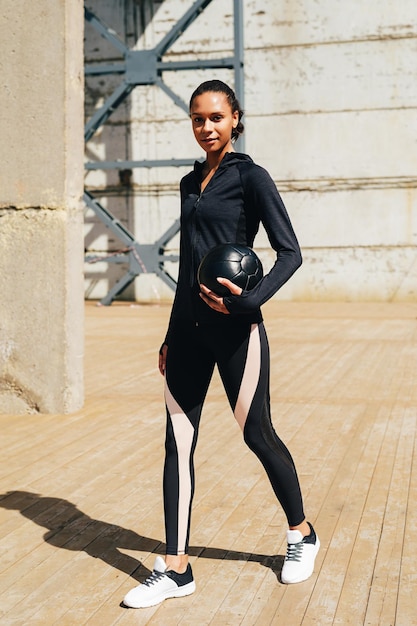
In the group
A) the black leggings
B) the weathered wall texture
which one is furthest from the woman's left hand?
the weathered wall texture

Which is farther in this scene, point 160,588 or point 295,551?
point 295,551

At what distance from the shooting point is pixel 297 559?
4.41 metres

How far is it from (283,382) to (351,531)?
16.4ft

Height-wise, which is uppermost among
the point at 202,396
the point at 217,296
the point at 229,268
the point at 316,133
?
the point at 316,133

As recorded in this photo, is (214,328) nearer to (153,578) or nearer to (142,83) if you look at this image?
(153,578)

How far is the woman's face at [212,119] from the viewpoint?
409 centimetres

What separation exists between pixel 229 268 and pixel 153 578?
1308mm

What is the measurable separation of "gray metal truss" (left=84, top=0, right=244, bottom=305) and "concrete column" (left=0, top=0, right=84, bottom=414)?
11654mm

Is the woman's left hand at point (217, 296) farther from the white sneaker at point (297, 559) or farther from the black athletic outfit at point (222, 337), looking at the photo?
the white sneaker at point (297, 559)

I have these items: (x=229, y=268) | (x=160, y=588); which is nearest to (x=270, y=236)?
(x=229, y=268)

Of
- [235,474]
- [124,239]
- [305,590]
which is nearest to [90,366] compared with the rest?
[235,474]

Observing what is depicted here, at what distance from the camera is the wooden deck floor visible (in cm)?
418

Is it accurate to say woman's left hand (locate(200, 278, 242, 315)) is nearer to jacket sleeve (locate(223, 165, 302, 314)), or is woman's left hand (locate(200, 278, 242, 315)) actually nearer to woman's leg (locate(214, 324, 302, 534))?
jacket sleeve (locate(223, 165, 302, 314))

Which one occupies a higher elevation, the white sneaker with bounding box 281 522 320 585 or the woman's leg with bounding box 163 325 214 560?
the woman's leg with bounding box 163 325 214 560
